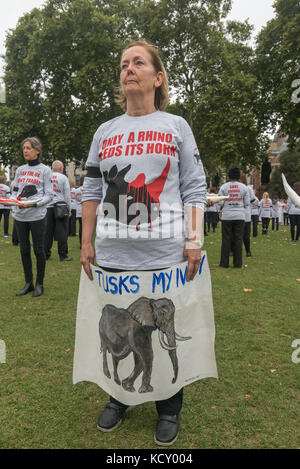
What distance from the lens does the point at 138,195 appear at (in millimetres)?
2139

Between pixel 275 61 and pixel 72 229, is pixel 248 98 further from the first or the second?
pixel 72 229

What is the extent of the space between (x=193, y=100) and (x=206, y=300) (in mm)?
25423

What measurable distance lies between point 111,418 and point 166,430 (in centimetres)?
37

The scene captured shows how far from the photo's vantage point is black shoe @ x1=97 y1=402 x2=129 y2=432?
97.2 inches

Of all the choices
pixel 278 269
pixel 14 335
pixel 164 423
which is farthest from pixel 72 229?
pixel 164 423

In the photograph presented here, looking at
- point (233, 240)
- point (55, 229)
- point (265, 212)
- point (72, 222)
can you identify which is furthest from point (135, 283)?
point (265, 212)

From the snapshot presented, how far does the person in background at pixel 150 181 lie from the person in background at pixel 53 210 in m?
6.13

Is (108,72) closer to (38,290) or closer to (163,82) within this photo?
(38,290)

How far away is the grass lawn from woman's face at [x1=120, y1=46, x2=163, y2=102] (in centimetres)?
209

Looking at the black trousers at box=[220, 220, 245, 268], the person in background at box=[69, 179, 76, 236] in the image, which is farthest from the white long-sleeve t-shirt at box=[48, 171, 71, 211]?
the person in background at box=[69, 179, 76, 236]

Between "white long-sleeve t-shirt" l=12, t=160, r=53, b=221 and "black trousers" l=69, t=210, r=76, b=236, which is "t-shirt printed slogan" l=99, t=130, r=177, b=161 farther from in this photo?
"black trousers" l=69, t=210, r=76, b=236

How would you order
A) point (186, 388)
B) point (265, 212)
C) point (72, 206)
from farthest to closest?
point (265, 212) < point (72, 206) < point (186, 388)

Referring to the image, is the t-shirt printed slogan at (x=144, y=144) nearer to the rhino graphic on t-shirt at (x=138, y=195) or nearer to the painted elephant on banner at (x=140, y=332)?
the rhino graphic on t-shirt at (x=138, y=195)

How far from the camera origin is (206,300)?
2258mm
